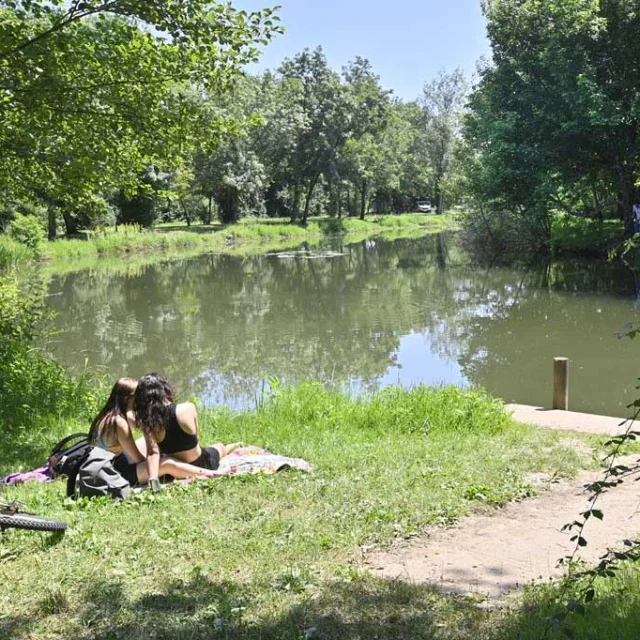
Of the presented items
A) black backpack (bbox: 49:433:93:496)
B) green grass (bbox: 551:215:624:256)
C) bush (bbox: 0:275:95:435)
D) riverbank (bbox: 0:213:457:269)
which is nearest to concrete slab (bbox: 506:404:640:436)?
black backpack (bbox: 49:433:93:496)

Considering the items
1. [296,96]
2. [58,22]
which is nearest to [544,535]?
[58,22]

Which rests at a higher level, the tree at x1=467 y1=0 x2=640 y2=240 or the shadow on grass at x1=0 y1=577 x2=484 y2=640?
the tree at x1=467 y1=0 x2=640 y2=240

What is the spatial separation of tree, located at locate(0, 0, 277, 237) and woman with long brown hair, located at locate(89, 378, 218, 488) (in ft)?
13.6

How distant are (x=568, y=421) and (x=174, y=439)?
209 inches

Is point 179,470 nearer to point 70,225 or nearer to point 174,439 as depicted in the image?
point 174,439

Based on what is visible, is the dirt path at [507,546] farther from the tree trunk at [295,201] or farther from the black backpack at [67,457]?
the tree trunk at [295,201]

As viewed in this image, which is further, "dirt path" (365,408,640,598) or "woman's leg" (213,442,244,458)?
"woman's leg" (213,442,244,458)

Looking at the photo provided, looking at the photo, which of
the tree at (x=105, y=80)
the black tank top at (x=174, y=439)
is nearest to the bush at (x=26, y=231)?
the tree at (x=105, y=80)

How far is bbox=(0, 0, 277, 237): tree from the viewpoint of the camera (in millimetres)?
7945

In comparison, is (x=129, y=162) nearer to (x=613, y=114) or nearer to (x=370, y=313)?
(x=370, y=313)

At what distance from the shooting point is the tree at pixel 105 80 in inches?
313

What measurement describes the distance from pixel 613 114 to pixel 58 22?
23.2 meters

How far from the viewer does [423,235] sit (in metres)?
60.6

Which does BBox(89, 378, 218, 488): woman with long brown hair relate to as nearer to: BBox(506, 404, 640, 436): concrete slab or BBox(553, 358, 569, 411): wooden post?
BBox(506, 404, 640, 436): concrete slab
